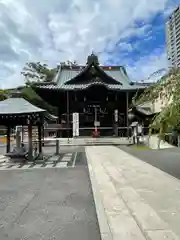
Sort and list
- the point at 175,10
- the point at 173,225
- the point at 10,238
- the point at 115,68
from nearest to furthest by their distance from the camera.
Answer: the point at 10,238 → the point at 173,225 → the point at 175,10 → the point at 115,68

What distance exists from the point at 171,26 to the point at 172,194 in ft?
12.4

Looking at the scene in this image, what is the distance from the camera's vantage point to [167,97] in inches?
314

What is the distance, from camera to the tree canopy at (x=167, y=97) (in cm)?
744

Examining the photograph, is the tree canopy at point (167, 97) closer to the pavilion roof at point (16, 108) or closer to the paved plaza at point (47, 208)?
the paved plaza at point (47, 208)

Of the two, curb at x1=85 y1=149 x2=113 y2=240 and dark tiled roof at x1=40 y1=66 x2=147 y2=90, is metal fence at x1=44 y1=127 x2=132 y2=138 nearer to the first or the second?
dark tiled roof at x1=40 y1=66 x2=147 y2=90

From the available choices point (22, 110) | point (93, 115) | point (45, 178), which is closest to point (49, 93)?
point (93, 115)

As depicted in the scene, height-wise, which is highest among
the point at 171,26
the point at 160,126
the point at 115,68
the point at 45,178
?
the point at 115,68

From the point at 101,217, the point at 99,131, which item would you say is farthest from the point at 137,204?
the point at 99,131

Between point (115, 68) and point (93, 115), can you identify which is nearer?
point (93, 115)

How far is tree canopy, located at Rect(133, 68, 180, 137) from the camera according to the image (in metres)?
7.44

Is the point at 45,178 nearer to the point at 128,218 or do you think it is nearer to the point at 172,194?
the point at 172,194

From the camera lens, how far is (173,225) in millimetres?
5000

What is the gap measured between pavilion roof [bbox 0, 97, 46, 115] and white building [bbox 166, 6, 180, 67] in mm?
9142

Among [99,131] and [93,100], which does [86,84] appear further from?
[99,131]
